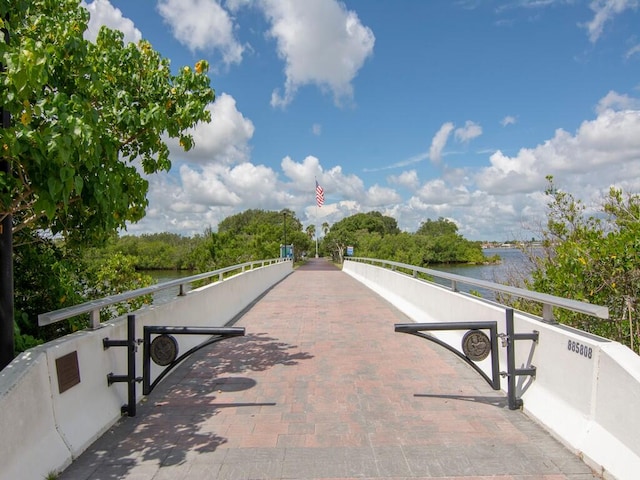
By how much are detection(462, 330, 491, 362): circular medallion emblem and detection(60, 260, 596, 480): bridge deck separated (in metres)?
0.58

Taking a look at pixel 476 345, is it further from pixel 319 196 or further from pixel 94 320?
pixel 319 196

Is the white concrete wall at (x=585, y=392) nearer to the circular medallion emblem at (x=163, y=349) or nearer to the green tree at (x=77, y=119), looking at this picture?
the circular medallion emblem at (x=163, y=349)

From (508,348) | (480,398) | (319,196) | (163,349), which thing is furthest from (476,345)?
(319,196)

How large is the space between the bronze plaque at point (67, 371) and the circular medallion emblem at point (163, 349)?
81 cm

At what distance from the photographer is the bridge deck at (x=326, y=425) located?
3.50m

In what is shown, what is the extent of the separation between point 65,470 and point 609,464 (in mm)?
4038

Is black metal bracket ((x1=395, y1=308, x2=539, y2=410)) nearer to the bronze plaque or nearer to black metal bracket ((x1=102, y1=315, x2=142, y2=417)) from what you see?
black metal bracket ((x1=102, y1=315, x2=142, y2=417))

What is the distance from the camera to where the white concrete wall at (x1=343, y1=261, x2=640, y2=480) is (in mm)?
3148

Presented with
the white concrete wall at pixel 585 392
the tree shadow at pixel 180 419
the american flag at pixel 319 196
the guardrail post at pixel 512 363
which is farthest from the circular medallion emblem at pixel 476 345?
the american flag at pixel 319 196

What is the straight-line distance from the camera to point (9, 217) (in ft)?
13.4

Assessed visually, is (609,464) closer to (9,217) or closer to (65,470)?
(65,470)

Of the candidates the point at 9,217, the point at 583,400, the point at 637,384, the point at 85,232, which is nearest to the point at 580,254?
the point at 583,400

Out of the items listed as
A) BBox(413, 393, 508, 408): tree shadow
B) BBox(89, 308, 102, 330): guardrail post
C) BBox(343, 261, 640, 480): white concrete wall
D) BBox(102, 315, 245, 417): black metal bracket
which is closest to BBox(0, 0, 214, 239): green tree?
BBox(89, 308, 102, 330): guardrail post

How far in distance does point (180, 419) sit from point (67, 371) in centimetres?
123
